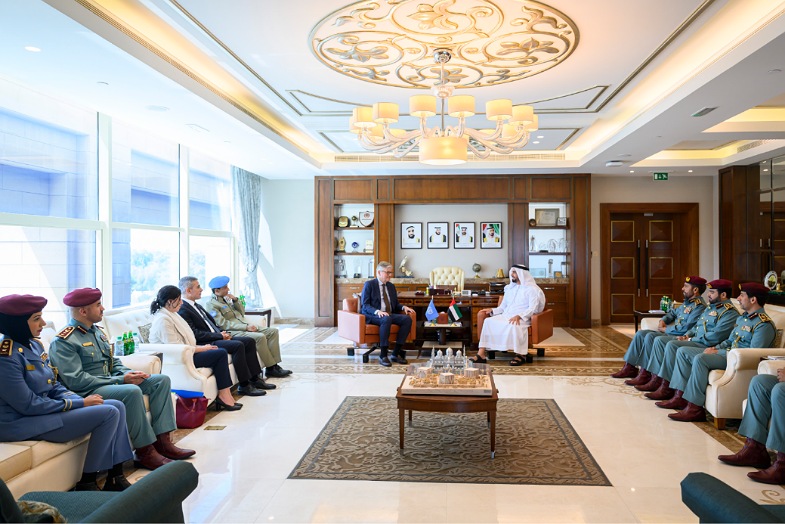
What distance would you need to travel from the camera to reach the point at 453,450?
4184mm

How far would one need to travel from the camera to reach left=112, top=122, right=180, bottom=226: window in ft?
21.8

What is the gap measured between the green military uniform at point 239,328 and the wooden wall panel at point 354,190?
4519 mm

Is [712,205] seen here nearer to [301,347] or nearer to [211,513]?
[301,347]

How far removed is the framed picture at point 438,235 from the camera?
11141mm

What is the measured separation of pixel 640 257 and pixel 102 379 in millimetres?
10012

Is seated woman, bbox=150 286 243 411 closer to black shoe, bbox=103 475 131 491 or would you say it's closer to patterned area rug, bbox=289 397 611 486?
patterned area rug, bbox=289 397 611 486

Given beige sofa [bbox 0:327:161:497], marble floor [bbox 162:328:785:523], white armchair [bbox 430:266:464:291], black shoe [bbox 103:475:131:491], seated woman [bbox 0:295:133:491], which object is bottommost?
marble floor [bbox 162:328:785:523]

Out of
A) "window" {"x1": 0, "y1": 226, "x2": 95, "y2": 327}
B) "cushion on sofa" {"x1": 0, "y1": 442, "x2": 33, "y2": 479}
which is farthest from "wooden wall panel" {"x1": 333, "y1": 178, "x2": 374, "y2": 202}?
"cushion on sofa" {"x1": 0, "y1": 442, "x2": 33, "y2": 479}

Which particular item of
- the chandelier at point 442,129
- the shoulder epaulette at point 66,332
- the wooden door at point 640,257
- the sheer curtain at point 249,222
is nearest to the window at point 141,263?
the sheer curtain at point 249,222

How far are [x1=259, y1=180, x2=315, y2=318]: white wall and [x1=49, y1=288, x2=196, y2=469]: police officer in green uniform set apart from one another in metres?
7.06

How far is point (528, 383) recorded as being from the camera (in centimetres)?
633

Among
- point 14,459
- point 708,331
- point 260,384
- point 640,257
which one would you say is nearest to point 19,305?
point 14,459

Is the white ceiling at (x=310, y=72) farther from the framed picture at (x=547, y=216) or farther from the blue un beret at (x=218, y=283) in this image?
the framed picture at (x=547, y=216)

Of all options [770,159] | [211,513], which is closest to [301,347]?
[211,513]
